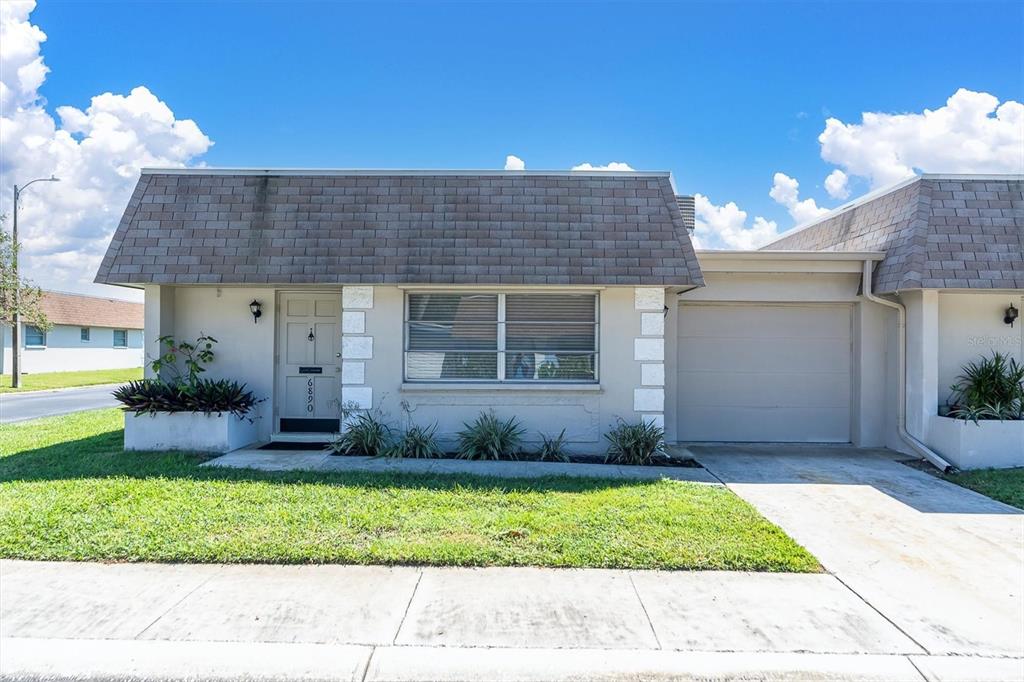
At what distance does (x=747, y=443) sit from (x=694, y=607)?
21.5 feet

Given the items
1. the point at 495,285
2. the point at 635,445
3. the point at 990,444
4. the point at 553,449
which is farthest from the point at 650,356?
the point at 990,444

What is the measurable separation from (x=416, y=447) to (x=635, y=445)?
3098 millimetres

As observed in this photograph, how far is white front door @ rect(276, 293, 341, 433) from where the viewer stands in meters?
9.45

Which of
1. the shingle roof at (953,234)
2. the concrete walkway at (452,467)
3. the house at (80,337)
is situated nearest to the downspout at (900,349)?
the shingle roof at (953,234)

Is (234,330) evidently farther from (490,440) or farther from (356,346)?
(490,440)

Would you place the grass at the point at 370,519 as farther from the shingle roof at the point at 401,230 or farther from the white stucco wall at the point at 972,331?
the white stucco wall at the point at 972,331

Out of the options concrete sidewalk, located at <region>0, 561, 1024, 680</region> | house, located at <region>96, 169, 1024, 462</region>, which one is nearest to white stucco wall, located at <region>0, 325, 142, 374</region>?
house, located at <region>96, 169, 1024, 462</region>

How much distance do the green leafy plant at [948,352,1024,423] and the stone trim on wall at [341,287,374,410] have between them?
849 centimetres

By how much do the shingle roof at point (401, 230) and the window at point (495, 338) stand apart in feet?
2.19

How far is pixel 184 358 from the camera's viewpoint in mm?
9219

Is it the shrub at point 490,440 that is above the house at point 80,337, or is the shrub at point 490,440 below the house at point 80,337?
below

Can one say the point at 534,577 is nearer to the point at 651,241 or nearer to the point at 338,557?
the point at 338,557

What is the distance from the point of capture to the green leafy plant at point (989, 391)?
8.13 meters

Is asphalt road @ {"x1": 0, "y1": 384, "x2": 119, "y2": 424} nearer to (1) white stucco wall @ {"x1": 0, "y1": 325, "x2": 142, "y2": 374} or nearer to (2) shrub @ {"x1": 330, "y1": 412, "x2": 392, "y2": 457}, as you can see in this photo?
(2) shrub @ {"x1": 330, "y1": 412, "x2": 392, "y2": 457}
